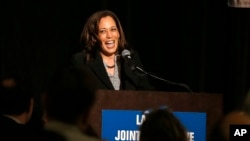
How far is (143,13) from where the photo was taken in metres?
5.33

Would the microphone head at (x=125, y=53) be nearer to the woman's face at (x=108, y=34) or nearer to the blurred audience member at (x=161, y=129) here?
the woman's face at (x=108, y=34)

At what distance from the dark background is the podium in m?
1.97

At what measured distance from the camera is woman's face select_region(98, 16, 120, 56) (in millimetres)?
3828

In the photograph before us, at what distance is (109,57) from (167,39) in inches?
65.6

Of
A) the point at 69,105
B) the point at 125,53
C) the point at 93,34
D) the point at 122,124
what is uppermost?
the point at 93,34

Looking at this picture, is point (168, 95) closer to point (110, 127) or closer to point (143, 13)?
point (110, 127)

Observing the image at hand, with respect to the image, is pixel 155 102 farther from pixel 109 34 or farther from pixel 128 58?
pixel 109 34

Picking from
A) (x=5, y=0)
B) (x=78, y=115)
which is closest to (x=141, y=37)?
(x=5, y=0)

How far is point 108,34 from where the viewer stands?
3.89 m

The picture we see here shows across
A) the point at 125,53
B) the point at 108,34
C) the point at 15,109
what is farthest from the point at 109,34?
the point at 15,109

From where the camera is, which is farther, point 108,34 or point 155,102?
point 108,34

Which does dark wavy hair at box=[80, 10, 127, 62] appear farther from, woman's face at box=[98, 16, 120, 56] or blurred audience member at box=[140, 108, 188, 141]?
blurred audience member at box=[140, 108, 188, 141]

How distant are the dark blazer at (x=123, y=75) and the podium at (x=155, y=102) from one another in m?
0.35

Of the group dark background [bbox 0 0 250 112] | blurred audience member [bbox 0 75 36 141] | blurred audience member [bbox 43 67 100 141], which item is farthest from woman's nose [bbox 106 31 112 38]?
blurred audience member [bbox 43 67 100 141]
